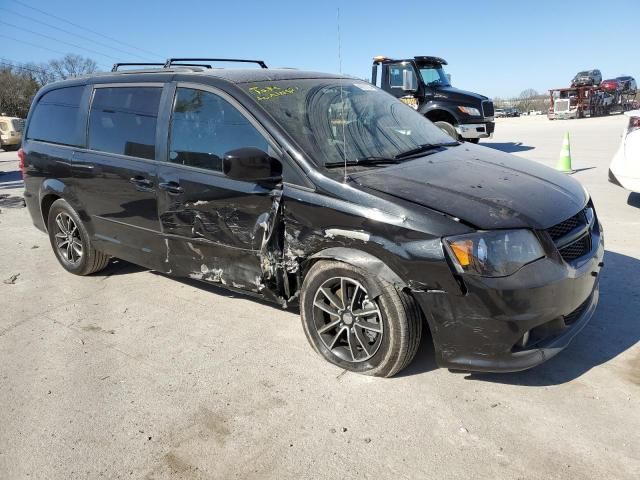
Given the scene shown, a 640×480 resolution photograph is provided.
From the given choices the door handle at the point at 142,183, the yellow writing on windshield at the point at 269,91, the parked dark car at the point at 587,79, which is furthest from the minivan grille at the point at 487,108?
the parked dark car at the point at 587,79

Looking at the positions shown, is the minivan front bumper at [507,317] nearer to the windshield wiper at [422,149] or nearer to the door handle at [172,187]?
the windshield wiper at [422,149]

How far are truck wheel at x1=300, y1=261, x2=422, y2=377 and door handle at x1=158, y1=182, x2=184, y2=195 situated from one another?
1.23 metres

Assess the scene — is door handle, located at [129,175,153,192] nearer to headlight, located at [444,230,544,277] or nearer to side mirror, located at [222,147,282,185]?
side mirror, located at [222,147,282,185]

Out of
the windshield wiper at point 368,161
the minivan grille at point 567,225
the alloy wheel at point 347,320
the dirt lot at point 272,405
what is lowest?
the dirt lot at point 272,405

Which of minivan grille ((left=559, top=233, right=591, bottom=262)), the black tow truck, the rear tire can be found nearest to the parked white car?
minivan grille ((left=559, top=233, right=591, bottom=262))

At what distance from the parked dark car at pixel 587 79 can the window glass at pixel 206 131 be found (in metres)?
34.4

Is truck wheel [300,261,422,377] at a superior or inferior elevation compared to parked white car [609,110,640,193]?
inferior

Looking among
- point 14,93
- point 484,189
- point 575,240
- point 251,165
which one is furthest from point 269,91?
point 14,93

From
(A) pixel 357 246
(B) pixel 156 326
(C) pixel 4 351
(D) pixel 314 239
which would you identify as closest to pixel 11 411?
(C) pixel 4 351

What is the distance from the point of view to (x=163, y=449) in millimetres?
2537

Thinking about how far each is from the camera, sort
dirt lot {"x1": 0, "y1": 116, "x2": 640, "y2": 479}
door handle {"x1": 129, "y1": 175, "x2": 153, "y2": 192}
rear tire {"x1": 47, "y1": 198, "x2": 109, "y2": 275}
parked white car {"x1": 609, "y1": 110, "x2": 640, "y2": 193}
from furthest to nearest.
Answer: parked white car {"x1": 609, "y1": 110, "x2": 640, "y2": 193}, rear tire {"x1": 47, "y1": 198, "x2": 109, "y2": 275}, door handle {"x1": 129, "y1": 175, "x2": 153, "y2": 192}, dirt lot {"x1": 0, "y1": 116, "x2": 640, "y2": 479}

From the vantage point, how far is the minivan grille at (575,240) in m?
2.77

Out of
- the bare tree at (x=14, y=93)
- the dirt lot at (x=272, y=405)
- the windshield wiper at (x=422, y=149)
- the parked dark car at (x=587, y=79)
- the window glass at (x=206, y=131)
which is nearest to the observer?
the dirt lot at (x=272, y=405)

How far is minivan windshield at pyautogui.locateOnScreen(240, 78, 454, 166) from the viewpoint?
3.27m
